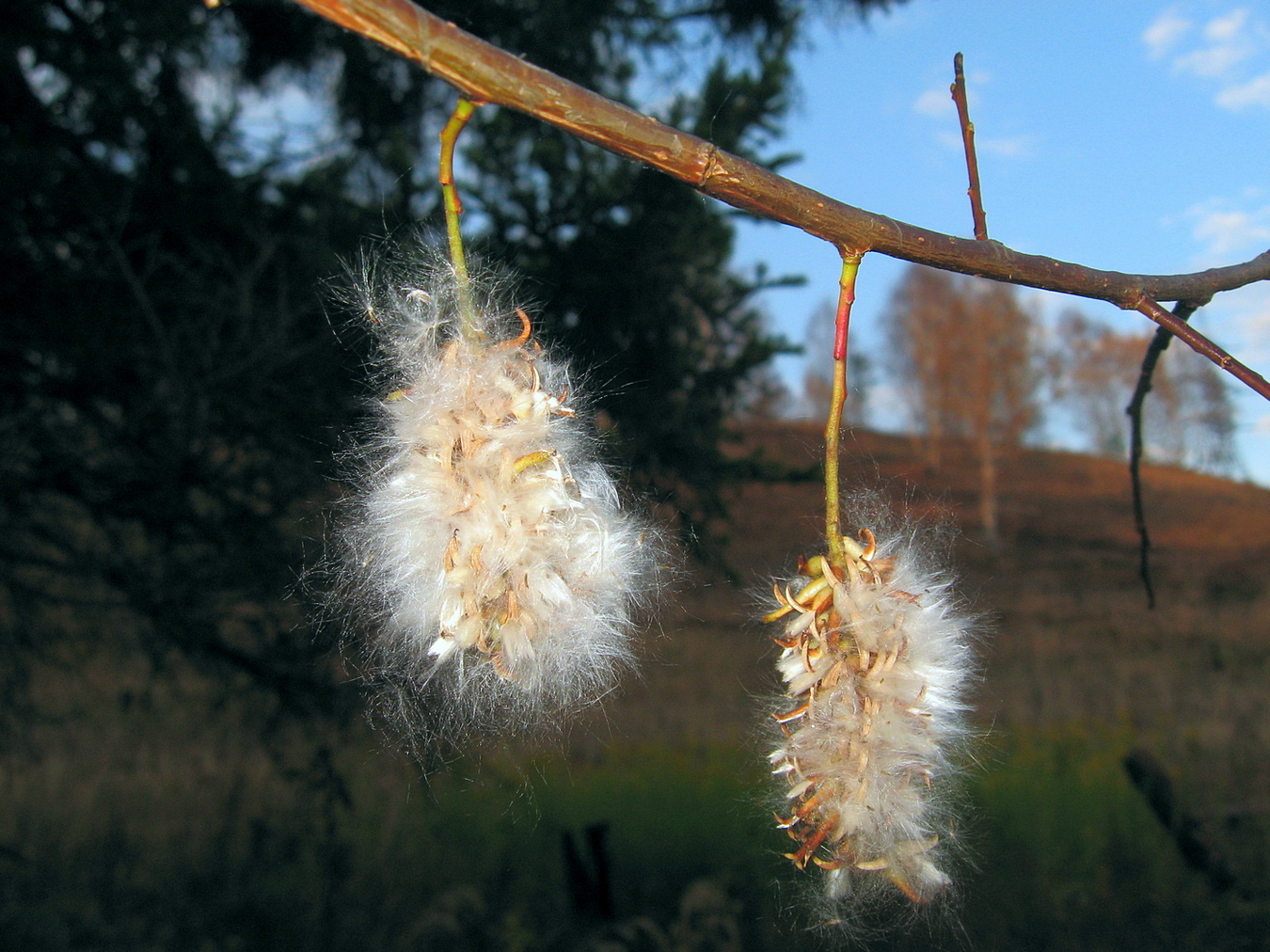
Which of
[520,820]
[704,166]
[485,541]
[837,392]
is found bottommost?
[520,820]

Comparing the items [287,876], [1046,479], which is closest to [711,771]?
[287,876]

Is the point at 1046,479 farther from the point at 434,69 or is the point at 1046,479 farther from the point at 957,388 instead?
the point at 434,69

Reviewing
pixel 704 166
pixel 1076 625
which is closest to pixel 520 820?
pixel 704 166

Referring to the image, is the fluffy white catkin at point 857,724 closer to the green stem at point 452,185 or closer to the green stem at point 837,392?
the green stem at point 837,392

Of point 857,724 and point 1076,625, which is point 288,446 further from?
point 1076,625

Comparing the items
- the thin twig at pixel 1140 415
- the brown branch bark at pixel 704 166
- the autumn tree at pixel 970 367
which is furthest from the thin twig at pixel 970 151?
the autumn tree at pixel 970 367

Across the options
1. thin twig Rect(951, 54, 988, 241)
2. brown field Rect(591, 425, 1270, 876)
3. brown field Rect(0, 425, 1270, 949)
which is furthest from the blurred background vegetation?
thin twig Rect(951, 54, 988, 241)
